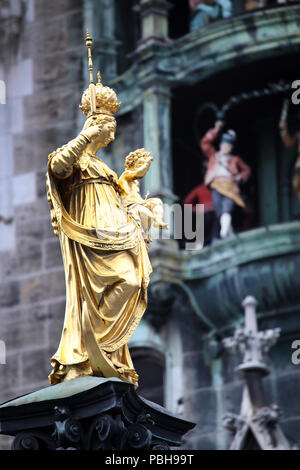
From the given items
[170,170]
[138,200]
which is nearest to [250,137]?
[170,170]

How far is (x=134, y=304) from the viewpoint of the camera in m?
11.4

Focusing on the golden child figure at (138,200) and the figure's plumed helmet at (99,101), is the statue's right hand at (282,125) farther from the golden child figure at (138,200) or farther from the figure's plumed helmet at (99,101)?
the figure's plumed helmet at (99,101)

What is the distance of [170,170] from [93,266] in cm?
988

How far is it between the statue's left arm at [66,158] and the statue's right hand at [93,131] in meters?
0.14

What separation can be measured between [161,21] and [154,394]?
16.4ft

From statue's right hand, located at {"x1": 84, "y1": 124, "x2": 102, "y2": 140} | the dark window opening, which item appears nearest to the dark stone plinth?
statue's right hand, located at {"x1": 84, "y1": 124, "x2": 102, "y2": 140}

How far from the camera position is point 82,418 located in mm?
10727

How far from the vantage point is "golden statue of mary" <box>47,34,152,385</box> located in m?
11.2

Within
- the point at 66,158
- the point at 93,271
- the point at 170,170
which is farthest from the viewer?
the point at 170,170

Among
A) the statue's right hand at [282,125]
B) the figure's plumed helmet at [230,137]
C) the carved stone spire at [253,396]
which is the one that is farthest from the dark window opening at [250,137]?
the carved stone spire at [253,396]

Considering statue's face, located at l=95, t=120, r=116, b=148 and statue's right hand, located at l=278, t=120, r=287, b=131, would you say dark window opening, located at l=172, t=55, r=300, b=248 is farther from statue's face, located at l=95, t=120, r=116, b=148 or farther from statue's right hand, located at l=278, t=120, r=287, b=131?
statue's face, located at l=95, t=120, r=116, b=148

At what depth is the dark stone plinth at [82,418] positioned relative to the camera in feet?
34.8

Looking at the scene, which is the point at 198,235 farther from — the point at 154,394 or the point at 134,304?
the point at 134,304

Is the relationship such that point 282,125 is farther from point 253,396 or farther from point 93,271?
point 93,271
